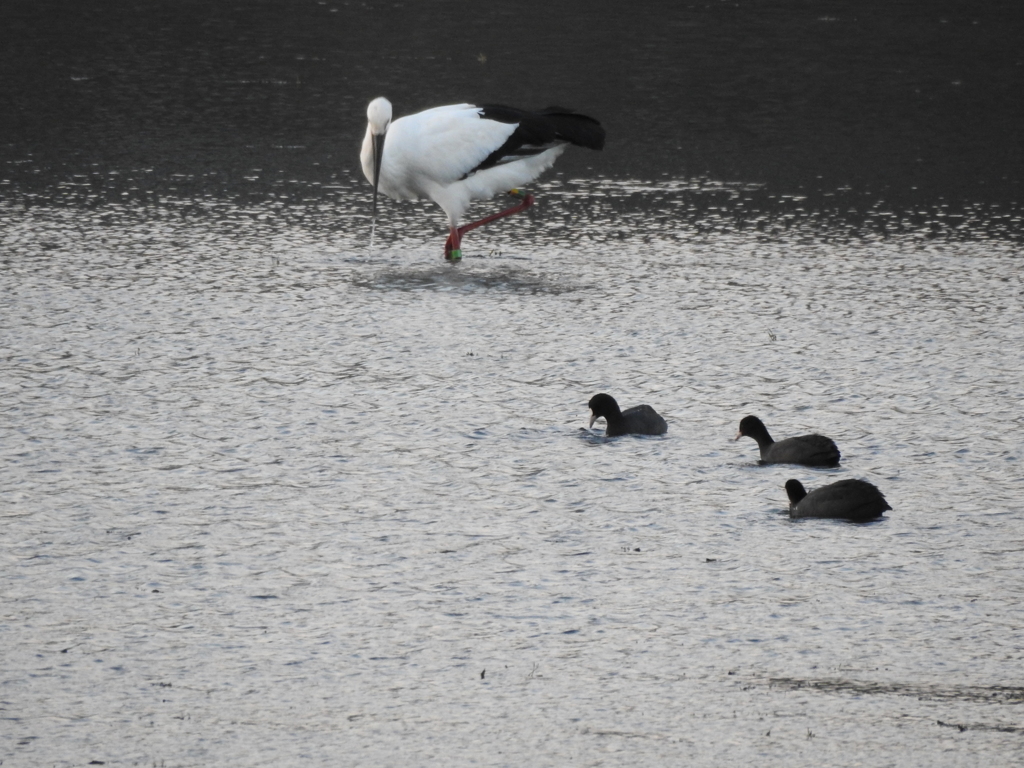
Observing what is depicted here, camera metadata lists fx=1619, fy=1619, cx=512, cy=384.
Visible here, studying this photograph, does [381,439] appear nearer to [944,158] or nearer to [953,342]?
[953,342]

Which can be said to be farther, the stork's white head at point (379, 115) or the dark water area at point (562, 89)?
the dark water area at point (562, 89)

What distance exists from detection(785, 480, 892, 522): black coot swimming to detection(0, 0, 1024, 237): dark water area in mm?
6198

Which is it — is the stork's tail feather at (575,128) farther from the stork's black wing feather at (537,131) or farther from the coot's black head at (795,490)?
the coot's black head at (795,490)

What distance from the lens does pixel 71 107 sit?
53.0 ft

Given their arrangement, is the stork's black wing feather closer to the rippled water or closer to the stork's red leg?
the stork's red leg

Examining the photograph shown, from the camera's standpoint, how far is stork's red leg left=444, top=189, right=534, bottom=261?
37.8 feet

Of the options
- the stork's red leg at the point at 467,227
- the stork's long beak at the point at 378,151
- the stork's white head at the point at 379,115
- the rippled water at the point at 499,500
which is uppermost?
the stork's white head at the point at 379,115

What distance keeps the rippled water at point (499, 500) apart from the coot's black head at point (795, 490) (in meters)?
0.21

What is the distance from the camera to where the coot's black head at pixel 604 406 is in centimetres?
771

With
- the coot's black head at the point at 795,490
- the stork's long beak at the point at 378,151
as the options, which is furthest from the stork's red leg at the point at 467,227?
the coot's black head at the point at 795,490

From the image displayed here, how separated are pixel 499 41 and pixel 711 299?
32.5ft

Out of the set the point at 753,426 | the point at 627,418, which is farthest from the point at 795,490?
the point at 627,418

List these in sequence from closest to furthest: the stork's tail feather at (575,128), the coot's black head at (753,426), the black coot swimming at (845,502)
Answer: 1. the black coot swimming at (845,502)
2. the coot's black head at (753,426)
3. the stork's tail feather at (575,128)

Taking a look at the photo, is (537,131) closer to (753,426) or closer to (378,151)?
(378,151)
